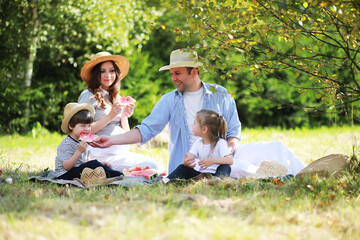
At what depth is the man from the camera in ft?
17.8

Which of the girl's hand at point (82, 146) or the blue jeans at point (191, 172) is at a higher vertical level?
the girl's hand at point (82, 146)

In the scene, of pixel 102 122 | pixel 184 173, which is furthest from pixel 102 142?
pixel 184 173

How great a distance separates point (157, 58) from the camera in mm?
12211

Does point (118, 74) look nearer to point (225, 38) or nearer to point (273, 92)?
point (225, 38)

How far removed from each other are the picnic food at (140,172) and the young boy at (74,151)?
121mm

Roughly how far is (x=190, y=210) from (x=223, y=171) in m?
1.49

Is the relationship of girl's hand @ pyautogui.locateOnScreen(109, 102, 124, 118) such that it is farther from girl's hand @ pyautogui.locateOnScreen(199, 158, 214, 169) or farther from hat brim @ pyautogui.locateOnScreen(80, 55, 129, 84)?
girl's hand @ pyautogui.locateOnScreen(199, 158, 214, 169)

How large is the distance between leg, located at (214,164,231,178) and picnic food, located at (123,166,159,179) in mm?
744

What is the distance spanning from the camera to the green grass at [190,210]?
2.92m

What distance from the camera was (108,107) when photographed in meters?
5.90

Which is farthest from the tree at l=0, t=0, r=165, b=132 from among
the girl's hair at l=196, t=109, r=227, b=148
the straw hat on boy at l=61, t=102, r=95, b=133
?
the girl's hair at l=196, t=109, r=227, b=148

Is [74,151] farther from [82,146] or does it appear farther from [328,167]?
[328,167]

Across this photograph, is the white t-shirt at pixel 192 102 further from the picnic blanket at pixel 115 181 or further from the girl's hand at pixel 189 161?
the picnic blanket at pixel 115 181

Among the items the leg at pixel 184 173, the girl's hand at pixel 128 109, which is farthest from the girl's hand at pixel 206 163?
the girl's hand at pixel 128 109
